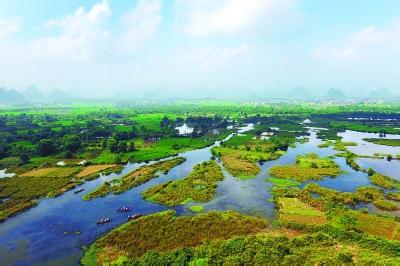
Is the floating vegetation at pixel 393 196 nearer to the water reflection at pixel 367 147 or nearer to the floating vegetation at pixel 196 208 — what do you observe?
the floating vegetation at pixel 196 208

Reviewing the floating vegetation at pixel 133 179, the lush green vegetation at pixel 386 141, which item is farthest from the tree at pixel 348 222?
the lush green vegetation at pixel 386 141

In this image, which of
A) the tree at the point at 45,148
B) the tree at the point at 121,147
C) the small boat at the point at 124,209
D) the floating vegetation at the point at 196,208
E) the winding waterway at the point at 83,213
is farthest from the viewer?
the tree at the point at 121,147

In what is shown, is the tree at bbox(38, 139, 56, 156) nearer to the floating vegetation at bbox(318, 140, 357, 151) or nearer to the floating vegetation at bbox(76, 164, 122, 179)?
the floating vegetation at bbox(76, 164, 122, 179)

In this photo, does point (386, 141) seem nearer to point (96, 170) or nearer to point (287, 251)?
point (287, 251)

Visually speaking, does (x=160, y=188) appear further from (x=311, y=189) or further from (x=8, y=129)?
(x=8, y=129)

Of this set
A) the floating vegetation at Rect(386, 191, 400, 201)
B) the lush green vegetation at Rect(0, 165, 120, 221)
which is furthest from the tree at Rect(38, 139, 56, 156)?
the floating vegetation at Rect(386, 191, 400, 201)
